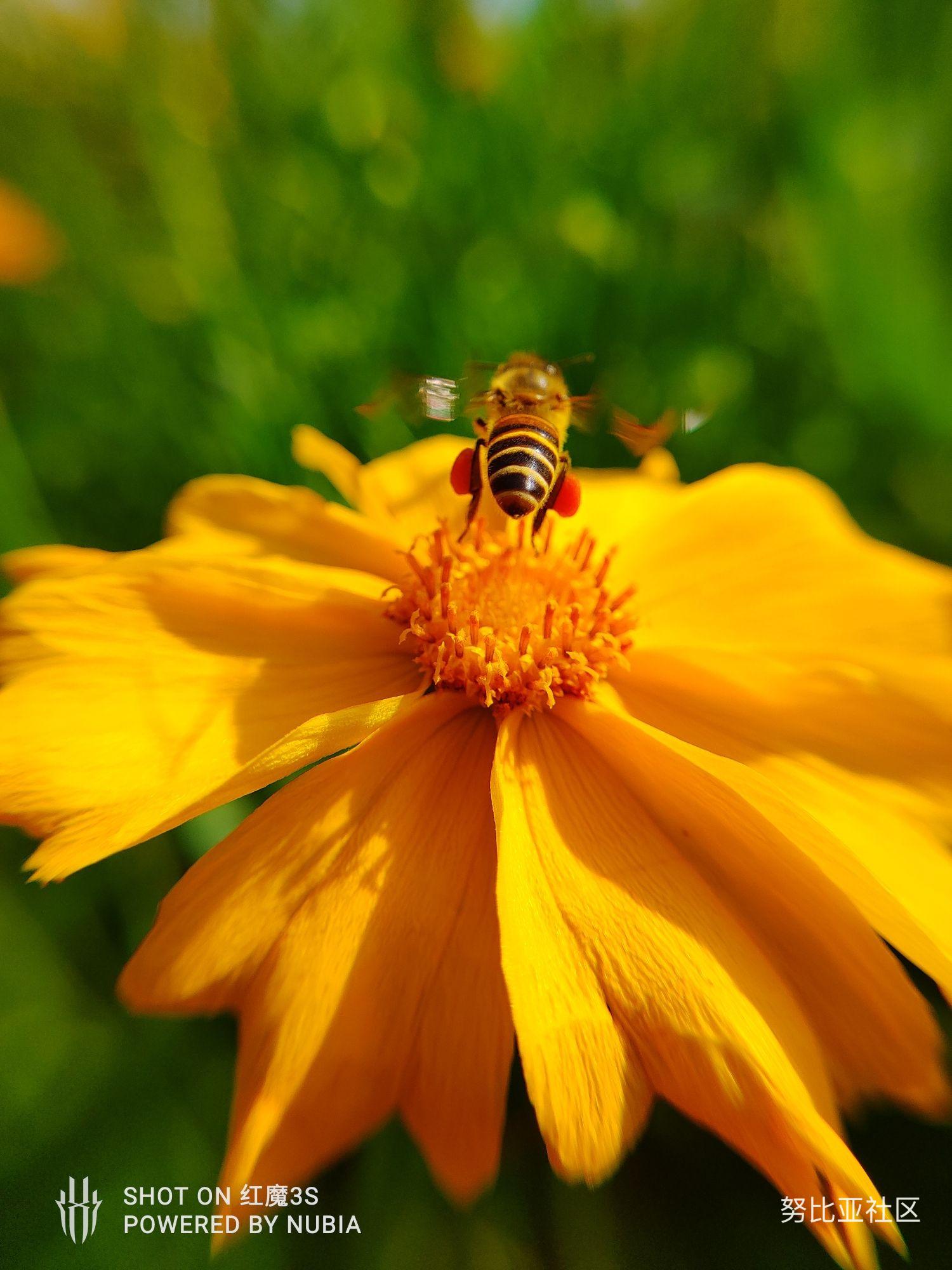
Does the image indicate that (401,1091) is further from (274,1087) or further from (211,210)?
(211,210)

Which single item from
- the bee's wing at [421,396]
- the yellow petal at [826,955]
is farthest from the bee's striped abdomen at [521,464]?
the yellow petal at [826,955]

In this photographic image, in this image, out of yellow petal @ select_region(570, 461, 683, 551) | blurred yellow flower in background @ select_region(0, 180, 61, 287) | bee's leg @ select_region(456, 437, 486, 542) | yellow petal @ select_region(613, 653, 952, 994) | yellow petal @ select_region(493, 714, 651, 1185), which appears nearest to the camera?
yellow petal @ select_region(493, 714, 651, 1185)

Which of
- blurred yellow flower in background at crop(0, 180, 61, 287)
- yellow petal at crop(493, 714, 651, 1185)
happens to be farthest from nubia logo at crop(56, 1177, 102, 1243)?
blurred yellow flower in background at crop(0, 180, 61, 287)

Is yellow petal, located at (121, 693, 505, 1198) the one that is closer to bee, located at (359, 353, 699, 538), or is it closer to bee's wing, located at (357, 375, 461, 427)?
bee, located at (359, 353, 699, 538)

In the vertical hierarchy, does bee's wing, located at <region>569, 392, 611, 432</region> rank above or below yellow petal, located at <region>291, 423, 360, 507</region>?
above

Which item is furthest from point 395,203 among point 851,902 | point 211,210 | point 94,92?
point 851,902

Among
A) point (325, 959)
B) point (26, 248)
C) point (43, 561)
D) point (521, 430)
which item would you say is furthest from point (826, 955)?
point (26, 248)
